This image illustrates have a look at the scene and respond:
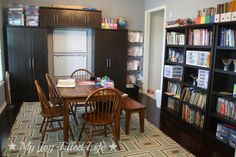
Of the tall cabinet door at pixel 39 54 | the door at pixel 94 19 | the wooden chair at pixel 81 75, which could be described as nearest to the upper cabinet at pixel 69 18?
the door at pixel 94 19

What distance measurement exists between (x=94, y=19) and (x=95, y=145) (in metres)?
3.35

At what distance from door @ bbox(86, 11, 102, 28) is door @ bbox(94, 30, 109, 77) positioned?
6.9 inches

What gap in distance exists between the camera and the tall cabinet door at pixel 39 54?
191 inches

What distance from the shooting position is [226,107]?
3104 millimetres

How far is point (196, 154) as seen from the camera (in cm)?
283

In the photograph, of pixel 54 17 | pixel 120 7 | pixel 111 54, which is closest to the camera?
pixel 54 17

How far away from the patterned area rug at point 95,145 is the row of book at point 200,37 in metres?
1.62

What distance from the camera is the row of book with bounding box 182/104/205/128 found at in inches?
139

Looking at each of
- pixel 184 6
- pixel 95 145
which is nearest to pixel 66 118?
pixel 95 145

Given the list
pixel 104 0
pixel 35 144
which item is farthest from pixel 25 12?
pixel 35 144

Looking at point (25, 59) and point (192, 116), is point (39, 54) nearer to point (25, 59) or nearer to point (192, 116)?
point (25, 59)

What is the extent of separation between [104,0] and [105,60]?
1644 mm

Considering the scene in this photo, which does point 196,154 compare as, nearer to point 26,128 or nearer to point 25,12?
point 26,128

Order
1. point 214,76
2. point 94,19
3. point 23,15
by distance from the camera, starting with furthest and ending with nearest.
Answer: point 94,19
point 23,15
point 214,76
